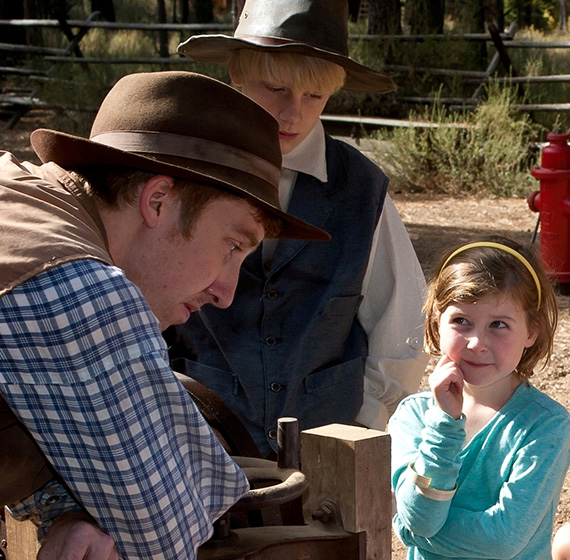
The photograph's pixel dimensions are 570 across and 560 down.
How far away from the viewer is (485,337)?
212 centimetres

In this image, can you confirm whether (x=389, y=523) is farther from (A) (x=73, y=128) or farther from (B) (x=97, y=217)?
(A) (x=73, y=128)

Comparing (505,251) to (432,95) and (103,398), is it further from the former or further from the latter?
(432,95)

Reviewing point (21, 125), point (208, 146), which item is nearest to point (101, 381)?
point (208, 146)

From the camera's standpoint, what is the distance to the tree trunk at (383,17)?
13625mm

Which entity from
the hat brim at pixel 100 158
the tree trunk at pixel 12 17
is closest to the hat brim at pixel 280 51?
the hat brim at pixel 100 158

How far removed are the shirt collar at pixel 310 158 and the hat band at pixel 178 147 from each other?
0.84 metres

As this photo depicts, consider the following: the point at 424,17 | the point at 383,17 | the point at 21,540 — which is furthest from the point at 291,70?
the point at 383,17

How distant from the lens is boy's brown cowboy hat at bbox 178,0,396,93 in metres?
2.41

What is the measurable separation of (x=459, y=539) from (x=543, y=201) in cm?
486

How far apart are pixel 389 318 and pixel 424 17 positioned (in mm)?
11695

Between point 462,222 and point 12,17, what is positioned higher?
point 12,17

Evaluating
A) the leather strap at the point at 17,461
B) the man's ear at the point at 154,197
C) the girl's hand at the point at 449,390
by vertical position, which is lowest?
the girl's hand at the point at 449,390

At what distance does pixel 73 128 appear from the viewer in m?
12.8

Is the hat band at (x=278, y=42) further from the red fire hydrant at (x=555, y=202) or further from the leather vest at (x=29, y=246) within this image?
the red fire hydrant at (x=555, y=202)
